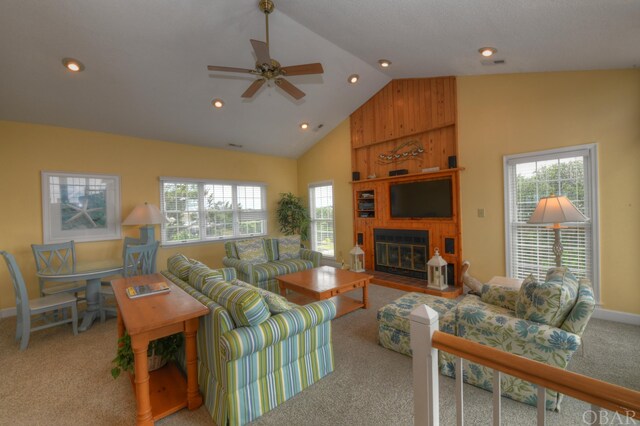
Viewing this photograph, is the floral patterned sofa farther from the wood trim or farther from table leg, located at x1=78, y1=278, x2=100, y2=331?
table leg, located at x1=78, y1=278, x2=100, y2=331

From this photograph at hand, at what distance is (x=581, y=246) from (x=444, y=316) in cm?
248

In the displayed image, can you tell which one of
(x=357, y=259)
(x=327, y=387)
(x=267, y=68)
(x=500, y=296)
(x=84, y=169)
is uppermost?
(x=267, y=68)

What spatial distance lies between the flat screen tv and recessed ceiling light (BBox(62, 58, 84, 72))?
4870mm

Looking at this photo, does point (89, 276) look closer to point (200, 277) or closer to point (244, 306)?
point (200, 277)

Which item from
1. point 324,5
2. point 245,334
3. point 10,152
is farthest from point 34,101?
point 245,334

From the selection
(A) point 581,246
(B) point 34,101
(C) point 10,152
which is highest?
(B) point 34,101

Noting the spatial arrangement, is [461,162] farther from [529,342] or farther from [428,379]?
[428,379]

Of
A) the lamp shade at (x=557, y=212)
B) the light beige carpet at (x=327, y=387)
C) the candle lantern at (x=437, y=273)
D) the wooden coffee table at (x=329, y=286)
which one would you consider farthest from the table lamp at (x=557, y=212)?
the wooden coffee table at (x=329, y=286)

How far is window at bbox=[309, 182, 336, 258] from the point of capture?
6.68 m

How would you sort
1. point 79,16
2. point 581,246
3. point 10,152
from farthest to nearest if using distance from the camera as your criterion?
1. point 10,152
2. point 581,246
3. point 79,16

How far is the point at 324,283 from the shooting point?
3.68m

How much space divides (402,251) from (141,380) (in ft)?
14.5

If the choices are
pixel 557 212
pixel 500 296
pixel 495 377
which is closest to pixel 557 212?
pixel 557 212

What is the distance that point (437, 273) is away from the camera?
4527 millimetres
